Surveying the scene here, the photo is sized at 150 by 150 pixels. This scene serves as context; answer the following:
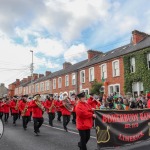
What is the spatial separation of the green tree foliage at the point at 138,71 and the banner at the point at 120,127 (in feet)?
56.8

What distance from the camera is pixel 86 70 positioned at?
3684 centimetres

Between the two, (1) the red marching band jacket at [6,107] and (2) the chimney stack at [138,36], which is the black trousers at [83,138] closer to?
(1) the red marching band jacket at [6,107]

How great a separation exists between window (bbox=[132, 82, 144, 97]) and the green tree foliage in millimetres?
363

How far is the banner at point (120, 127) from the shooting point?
732cm

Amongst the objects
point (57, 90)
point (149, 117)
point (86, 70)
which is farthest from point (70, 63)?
point (149, 117)

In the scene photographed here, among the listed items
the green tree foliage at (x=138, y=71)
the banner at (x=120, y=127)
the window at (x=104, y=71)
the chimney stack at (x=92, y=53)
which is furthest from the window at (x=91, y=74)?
the banner at (x=120, y=127)

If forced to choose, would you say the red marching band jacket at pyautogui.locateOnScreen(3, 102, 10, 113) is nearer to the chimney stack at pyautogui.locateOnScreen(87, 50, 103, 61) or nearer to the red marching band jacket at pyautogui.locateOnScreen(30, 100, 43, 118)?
the red marching band jacket at pyautogui.locateOnScreen(30, 100, 43, 118)

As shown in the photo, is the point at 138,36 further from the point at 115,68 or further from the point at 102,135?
the point at 102,135

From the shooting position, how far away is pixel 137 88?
26.9 metres

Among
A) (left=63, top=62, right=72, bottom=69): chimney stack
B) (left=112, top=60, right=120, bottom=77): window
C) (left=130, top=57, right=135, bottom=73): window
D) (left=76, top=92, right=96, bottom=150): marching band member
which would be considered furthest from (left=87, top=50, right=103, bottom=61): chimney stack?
(left=76, top=92, right=96, bottom=150): marching band member

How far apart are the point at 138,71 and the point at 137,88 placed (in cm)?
182

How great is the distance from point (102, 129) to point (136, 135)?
4.37 ft

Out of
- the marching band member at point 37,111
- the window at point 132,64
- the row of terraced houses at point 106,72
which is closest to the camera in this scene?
the marching band member at point 37,111

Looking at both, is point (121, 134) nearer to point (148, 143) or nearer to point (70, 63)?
point (148, 143)
